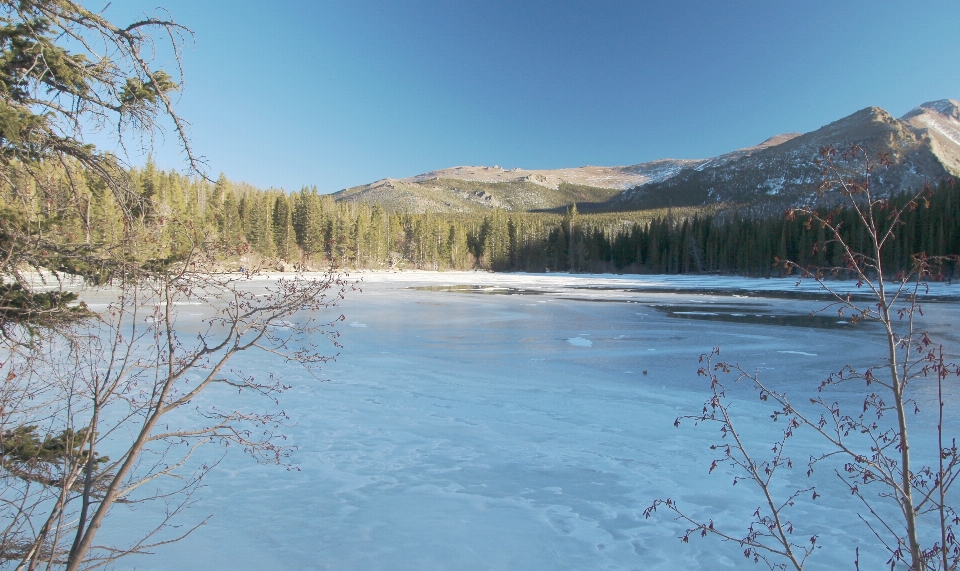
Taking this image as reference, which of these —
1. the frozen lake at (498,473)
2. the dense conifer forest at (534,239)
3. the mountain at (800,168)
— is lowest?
the frozen lake at (498,473)

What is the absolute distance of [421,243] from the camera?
79.9 meters

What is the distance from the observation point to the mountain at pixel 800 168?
141750 mm

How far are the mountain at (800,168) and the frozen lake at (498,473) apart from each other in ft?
465

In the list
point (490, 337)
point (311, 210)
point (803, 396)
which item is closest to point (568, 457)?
point (803, 396)

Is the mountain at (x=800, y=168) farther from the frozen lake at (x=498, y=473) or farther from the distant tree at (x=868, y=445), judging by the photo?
the distant tree at (x=868, y=445)

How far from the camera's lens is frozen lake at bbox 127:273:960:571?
4.34 metres

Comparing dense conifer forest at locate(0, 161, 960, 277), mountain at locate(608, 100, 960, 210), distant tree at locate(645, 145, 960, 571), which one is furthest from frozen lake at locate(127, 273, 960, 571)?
mountain at locate(608, 100, 960, 210)

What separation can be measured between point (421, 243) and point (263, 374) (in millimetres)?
70620

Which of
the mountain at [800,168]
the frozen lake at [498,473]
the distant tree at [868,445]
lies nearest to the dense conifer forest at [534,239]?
A: the frozen lake at [498,473]

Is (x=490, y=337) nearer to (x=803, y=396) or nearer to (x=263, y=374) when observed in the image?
(x=263, y=374)

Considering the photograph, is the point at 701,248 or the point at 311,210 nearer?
the point at 311,210

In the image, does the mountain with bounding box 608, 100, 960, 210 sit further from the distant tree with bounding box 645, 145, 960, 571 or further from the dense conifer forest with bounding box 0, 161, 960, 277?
the distant tree with bounding box 645, 145, 960, 571

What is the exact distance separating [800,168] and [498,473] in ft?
616

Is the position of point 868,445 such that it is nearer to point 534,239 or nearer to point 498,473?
point 498,473
